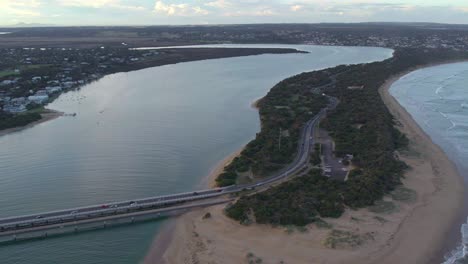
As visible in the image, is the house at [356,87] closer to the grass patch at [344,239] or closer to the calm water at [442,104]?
the calm water at [442,104]

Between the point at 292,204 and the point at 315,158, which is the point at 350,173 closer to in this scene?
the point at 315,158

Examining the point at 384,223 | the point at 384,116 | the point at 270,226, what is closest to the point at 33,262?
the point at 270,226

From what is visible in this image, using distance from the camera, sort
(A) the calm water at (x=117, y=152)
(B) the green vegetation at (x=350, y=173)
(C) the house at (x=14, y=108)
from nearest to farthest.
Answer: (A) the calm water at (x=117, y=152)
(B) the green vegetation at (x=350, y=173)
(C) the house at (x=14, y=108)

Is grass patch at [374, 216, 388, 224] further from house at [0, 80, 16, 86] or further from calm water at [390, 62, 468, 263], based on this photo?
house at [0, 80, 16, 86]

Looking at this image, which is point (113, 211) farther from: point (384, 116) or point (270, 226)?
point (384, 116)

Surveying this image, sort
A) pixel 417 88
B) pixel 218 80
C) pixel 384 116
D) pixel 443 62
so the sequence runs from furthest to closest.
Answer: pixel 443 62 → pixel 218 80 → pixel 417 88 → pixel 384 116

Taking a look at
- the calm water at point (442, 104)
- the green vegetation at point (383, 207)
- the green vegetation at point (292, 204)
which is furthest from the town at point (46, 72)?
the calm water at point (442, 104)
